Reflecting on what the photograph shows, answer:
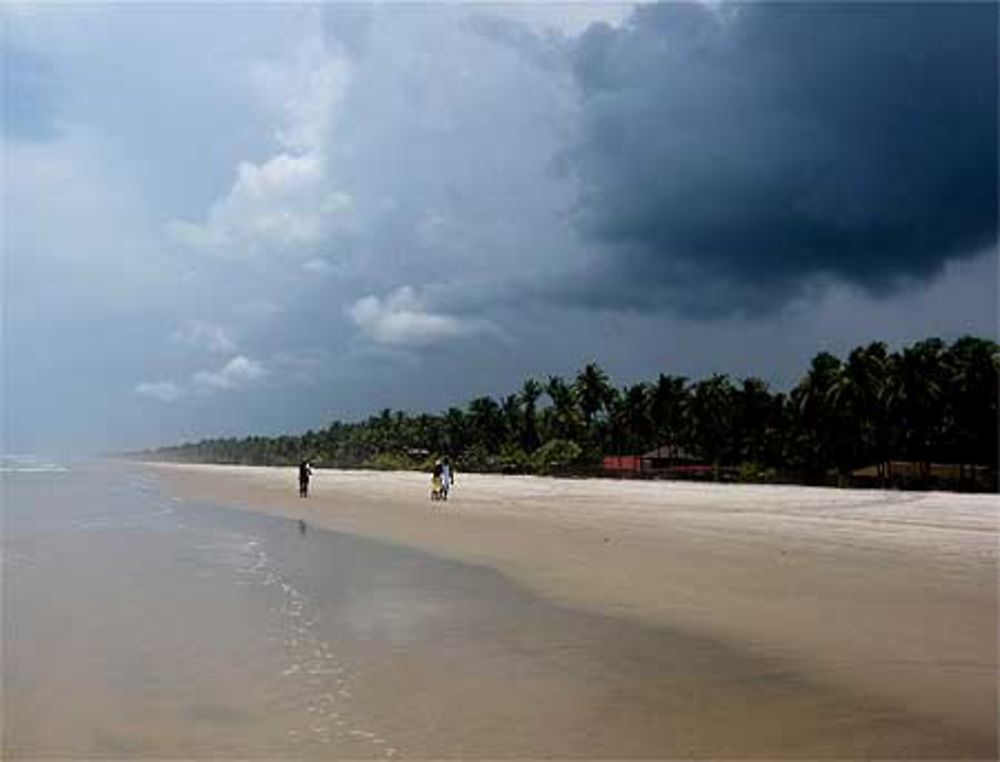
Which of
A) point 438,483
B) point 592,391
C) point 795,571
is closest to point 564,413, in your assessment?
point 592,391

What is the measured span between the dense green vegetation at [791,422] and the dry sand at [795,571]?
87.2 ft

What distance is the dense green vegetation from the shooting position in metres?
84.4

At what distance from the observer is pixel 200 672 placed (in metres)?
11.3

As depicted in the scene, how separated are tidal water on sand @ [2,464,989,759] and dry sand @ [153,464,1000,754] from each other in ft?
2.88

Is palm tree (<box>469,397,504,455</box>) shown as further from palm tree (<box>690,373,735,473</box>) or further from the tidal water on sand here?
the tidal water on sand

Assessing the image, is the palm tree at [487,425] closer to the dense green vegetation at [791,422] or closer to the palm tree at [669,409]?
the dense green vegetation at [791,422]

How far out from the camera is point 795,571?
20.5m

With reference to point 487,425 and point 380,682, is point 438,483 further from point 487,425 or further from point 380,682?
point 487,425

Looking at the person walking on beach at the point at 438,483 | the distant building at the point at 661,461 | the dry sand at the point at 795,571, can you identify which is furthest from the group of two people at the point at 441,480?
the distant building at the point at 661,461

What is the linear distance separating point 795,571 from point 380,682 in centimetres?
1260

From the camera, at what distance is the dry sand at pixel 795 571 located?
37.7 ft

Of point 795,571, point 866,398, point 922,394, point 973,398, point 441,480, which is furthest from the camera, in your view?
point 866,398

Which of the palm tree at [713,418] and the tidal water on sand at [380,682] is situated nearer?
the tidal water on sand at [380,682]

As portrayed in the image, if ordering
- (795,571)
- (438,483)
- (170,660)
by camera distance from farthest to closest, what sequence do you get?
(438,483) → (795,571) → (170,660)
